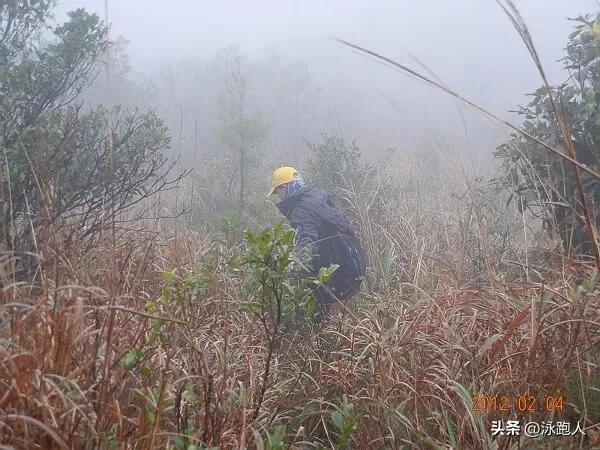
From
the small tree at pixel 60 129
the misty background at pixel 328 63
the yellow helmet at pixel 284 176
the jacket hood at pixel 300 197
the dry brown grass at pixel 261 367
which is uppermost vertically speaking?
the misty background at pixel 328 63

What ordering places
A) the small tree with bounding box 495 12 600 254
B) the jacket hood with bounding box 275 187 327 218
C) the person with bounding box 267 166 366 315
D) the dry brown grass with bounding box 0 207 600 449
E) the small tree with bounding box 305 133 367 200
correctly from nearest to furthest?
the dry brown grass with bounding box 0 207 600 449, the small tree with bounding box 495 12 600 254, the person with bounding box 267 166 366 315, the jacket hood with bounding box 275 187 327 218, the small tree with bounding box 305 133 367 200

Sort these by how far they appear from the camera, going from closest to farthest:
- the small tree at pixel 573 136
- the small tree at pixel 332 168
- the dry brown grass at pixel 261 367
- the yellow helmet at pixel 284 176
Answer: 1. the dry brown grass at pixel 261 367
2. the small tree at pixel 573 136
3. the yellow helmet at pixel 284 176
4. the small tree at pixel 332 168

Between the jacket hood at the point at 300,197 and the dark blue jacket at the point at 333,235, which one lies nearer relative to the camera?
the dark blue jacket at the point at 333,235

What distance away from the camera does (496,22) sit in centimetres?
4200

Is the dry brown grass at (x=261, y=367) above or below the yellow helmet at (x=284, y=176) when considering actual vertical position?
below

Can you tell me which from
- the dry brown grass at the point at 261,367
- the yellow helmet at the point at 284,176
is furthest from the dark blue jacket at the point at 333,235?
the dry brown grass at the point at 261,367

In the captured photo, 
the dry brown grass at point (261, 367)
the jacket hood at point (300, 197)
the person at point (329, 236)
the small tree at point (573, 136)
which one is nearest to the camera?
the dry brown grass at point (261, 367)

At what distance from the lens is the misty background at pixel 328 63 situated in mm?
19766

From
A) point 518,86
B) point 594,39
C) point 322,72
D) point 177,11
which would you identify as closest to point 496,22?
point 518,86

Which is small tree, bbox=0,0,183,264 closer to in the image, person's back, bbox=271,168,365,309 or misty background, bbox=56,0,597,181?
person's back, bbox=271,168,365,309

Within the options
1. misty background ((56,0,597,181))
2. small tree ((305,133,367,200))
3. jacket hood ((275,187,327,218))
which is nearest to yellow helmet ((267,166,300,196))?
jacket hood ((275,187,327,218))

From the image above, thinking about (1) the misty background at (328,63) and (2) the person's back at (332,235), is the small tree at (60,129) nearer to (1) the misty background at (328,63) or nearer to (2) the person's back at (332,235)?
(2) the person's back at (332,235)

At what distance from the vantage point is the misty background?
778 inches

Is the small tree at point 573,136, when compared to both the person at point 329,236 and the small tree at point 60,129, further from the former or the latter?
the small tree at point 60,129
